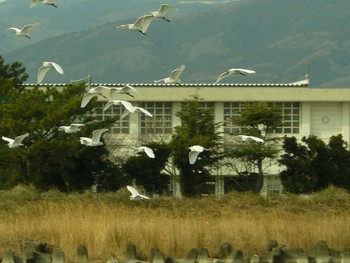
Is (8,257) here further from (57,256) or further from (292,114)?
(292,114)

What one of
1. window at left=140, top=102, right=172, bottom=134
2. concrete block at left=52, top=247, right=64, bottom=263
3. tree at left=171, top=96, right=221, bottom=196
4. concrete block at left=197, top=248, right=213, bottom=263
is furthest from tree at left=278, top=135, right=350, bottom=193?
concrete block at left=52, top=247, right=64, bottom=263

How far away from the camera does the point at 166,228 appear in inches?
875

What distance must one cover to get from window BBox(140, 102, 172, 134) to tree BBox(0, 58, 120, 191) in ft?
40.0

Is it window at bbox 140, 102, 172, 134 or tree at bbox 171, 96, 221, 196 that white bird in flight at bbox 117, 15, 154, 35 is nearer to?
tree at bbox 171, 96, 221, 196

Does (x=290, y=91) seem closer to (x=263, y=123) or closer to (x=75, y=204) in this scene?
(x=263, y=123)

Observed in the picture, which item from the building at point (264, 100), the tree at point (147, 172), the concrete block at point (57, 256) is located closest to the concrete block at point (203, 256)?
the concrete block at point (57, 256)

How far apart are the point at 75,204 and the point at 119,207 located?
1.00 metres

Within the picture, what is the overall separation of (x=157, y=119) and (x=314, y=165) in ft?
44.3

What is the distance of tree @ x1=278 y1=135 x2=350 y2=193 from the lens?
138 ft

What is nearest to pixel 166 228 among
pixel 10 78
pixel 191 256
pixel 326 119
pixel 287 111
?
pixel 191 256

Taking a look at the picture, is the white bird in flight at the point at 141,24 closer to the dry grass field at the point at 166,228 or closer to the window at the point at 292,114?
the dry grass field at the point at 166,228

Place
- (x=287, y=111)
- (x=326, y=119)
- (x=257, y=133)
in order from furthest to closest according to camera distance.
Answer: (x=326, y=119)
(x=287, y=111)
(x=257, y=133)

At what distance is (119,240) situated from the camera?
22047 millimetres

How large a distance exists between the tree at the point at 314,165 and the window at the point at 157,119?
32.4 ft
